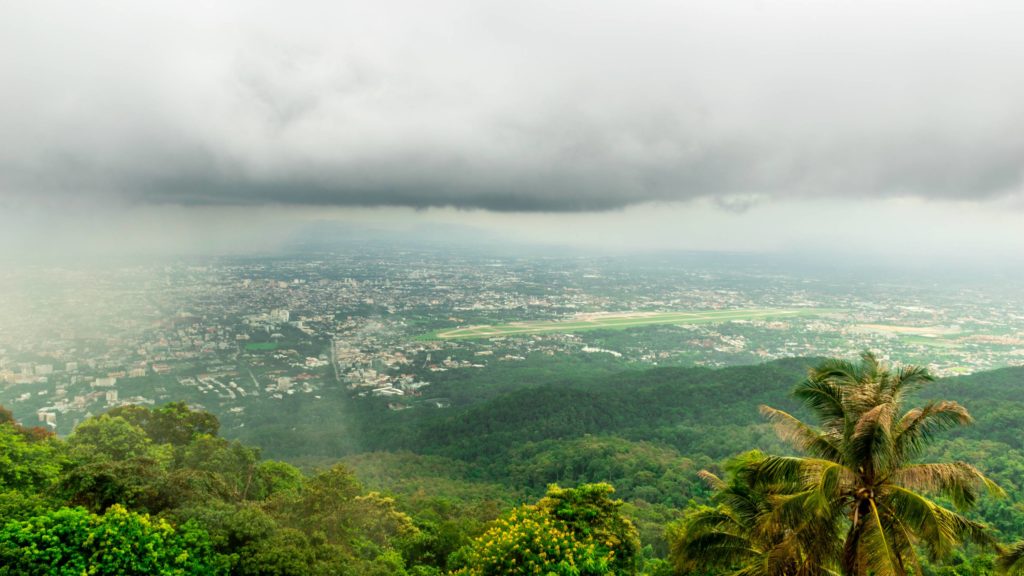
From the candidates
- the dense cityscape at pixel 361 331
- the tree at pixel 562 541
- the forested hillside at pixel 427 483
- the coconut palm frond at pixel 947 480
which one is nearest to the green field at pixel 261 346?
the dense cityscape at pixel 361 331

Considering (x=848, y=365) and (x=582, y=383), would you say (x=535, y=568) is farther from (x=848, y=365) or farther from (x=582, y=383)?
(x=582, y=383)

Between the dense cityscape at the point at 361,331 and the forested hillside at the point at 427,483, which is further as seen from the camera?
the dense cityscape at the point at 361,331

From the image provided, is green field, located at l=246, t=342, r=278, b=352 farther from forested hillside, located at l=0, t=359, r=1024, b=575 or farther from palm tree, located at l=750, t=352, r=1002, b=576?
palm tree, located at l=750, t=352, r=1002, b=576

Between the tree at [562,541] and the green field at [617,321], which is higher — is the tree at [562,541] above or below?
above

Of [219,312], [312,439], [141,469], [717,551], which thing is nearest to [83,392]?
[312,439]

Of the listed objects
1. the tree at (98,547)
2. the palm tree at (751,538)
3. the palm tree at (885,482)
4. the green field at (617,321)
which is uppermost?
the palm tree at (885,482)

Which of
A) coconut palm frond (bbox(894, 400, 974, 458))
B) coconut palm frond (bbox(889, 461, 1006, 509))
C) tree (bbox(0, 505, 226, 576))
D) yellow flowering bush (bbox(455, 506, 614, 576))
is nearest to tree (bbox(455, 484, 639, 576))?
yellow flowering bush (bbox(455, 506, 614, 576))

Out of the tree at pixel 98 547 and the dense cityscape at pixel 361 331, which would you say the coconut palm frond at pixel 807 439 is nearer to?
the tree at pixel 98 547

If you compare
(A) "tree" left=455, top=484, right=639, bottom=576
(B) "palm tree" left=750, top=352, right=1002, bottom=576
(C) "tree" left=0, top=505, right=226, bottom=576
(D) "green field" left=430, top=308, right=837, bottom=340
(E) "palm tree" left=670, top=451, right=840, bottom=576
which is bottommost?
(D) "green field" left=430, top=308, right=837, bottom=340
